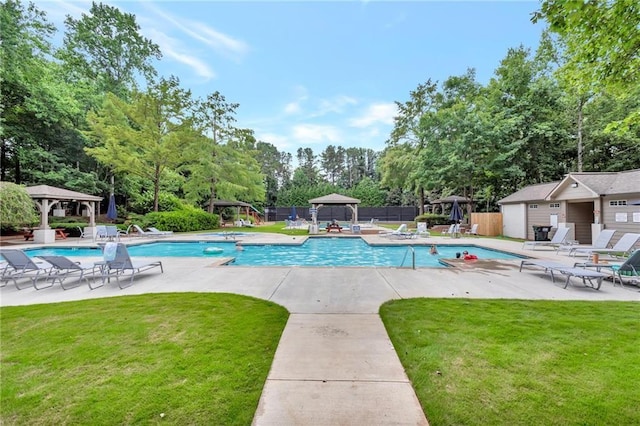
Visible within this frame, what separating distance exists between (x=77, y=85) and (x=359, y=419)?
29640 mm

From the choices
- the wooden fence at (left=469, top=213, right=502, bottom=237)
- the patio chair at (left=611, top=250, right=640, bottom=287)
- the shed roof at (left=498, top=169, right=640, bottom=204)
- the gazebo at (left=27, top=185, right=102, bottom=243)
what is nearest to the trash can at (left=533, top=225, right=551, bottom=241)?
the shed roof at (left=498, top=169, right=640, bottom=204)

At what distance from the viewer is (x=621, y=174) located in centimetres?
1260

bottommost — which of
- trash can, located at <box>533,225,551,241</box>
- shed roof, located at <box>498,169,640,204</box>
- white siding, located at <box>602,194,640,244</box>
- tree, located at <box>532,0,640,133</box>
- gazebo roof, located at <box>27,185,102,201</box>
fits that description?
trash can, located at <box>533,225,551,241</box>

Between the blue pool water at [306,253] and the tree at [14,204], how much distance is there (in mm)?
1808

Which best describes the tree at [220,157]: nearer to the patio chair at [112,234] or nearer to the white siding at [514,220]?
the patio chair at [112,234]

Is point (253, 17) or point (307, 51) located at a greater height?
point (307, 51)

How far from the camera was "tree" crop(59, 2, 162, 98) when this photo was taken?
81.4 ft

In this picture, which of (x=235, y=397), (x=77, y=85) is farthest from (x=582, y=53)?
(x=77, y=85)

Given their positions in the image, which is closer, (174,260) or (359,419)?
(359,419)

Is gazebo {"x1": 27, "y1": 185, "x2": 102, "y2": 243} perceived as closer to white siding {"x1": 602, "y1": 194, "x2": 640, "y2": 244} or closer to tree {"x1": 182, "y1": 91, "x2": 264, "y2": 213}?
tree {"x1": 182, "y1": 91, "x2": 264, "y2": 213}

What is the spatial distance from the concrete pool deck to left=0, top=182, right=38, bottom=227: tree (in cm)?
871

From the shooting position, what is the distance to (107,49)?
2591 centimetres

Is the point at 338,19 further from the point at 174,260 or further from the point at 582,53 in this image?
the point at 174,260

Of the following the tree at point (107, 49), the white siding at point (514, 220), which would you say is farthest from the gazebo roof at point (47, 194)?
the white siding at point (514, 220)
